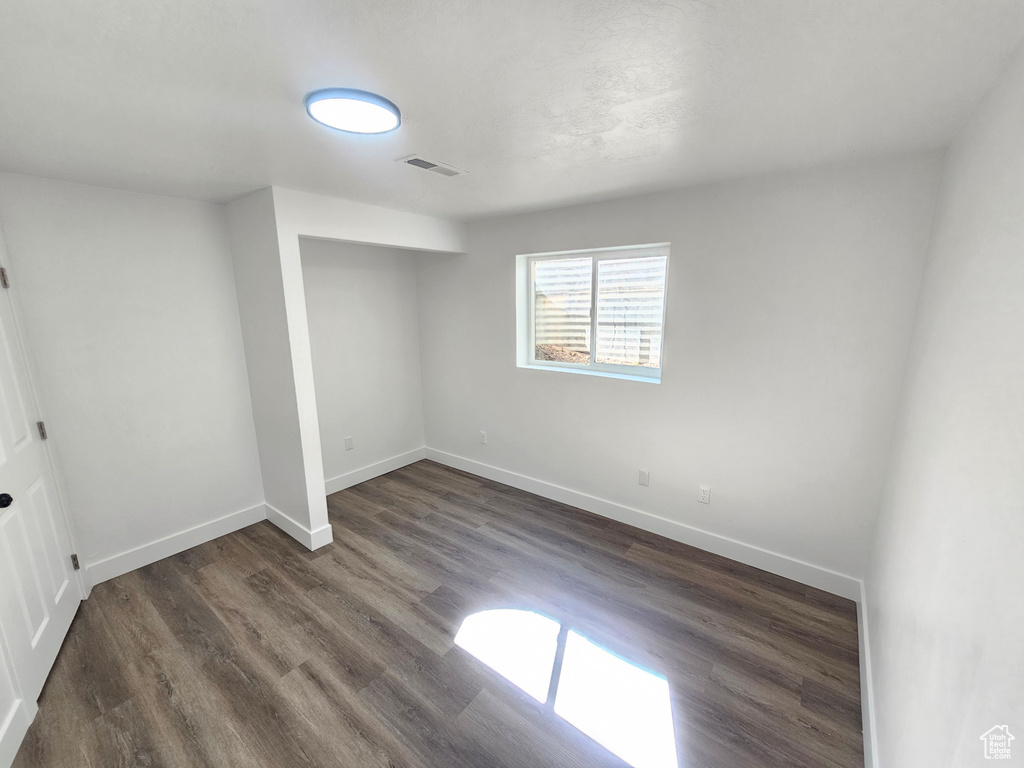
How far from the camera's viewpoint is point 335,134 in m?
1.55

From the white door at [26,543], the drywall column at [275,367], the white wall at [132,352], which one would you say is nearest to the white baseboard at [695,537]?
the drywall column at [275,367]

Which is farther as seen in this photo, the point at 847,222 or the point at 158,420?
the point at 158,420

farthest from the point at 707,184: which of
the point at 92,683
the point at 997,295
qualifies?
the point at 92,683

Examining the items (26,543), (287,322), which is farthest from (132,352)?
(26,543)

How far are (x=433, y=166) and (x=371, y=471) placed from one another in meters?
2.89

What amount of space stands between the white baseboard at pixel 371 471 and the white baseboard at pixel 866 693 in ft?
11.6

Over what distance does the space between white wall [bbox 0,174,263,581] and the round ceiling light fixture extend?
1.85m

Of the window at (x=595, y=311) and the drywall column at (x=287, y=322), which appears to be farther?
the window at (x=595, y=311)

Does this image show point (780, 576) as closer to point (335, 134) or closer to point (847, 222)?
point (847, 222)

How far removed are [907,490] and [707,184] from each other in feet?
5.98

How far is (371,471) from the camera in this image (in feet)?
12.8

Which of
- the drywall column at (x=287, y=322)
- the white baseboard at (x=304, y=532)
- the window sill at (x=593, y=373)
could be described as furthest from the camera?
the window sill at (x=593, y=373)

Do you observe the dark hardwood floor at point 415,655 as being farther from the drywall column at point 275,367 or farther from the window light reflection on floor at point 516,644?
the drywall column at point 275,367

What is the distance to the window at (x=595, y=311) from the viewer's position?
9.27 feet
